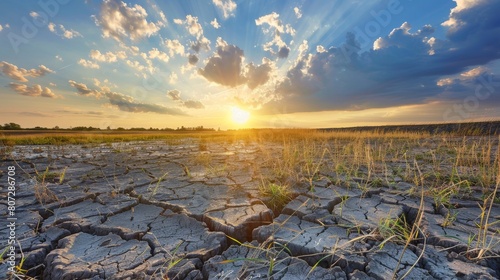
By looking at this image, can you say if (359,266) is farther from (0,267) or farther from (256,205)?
(0,267)

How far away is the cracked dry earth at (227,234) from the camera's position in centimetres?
147

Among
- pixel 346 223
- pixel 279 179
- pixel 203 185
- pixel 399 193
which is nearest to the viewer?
pixel 346 223

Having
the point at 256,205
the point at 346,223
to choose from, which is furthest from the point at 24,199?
the point at 346,223

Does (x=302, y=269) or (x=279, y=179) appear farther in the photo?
(x=279, y=179)

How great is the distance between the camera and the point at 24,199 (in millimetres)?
2801

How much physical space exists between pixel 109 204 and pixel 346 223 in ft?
7.92

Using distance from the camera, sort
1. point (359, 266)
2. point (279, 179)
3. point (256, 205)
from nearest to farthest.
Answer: point (359, 266), point (256, 205), point (279, 179)

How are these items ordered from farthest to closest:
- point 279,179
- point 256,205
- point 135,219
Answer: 1. point 279,179
2. point 256,205
3. point 135,219

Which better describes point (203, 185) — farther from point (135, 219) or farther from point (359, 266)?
point (359, 266)

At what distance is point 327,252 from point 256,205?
1.06 meters

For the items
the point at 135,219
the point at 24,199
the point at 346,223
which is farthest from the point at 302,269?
the point at 24,199

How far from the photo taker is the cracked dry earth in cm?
147

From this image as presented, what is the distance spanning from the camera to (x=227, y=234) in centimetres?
197

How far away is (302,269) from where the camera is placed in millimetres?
1467
